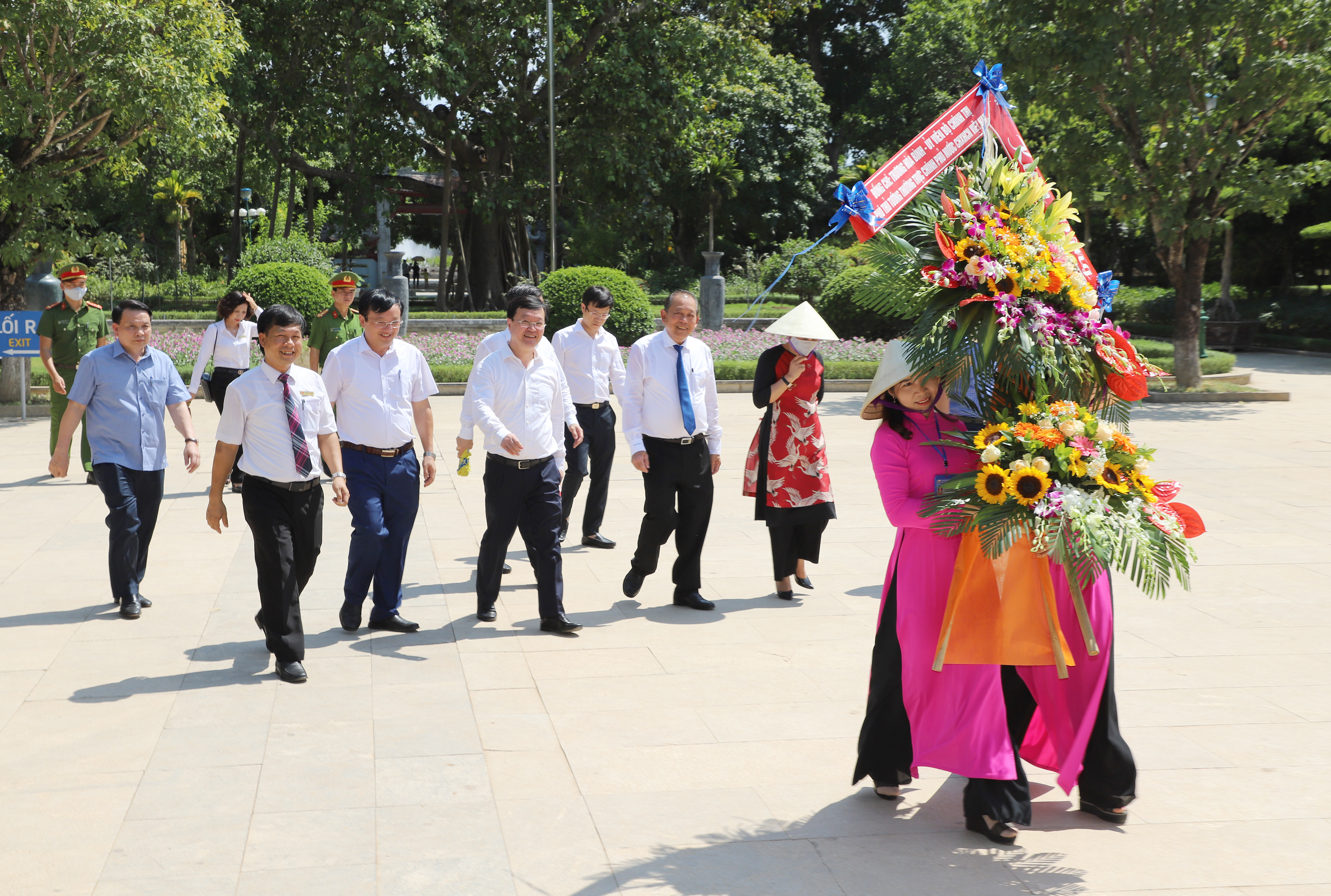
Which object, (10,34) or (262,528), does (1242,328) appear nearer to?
(10,34)

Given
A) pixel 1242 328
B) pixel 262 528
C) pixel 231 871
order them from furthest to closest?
1. pixel 1242 328
2. pixel 262 528
3. pixel 231 871

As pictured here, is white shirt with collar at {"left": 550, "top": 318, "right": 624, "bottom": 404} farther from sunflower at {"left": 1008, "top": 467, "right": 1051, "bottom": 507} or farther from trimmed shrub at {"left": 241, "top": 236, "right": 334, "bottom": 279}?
trimmed shrub at {"left": 241, "top": 236, "right": 334, "bottom": 279}

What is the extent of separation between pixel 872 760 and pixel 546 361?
9.98 ft

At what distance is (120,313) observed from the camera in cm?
673

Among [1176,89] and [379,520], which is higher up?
[1176,89]

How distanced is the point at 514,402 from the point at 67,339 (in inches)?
228

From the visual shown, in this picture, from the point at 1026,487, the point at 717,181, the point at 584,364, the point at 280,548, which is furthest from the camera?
the point at 717,181

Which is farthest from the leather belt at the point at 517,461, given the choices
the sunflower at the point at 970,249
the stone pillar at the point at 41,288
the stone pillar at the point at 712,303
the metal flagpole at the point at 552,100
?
the metal flagpole at the point at 552,100

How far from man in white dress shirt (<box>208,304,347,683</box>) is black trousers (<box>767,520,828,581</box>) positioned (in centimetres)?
258

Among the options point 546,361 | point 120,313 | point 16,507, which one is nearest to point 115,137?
point 16,507

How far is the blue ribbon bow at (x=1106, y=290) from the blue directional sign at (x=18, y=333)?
13.2m

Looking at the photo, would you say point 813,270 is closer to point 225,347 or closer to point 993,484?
point 225,347

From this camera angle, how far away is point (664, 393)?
684 centimetres

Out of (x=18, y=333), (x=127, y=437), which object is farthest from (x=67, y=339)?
(x=18, y=333)
